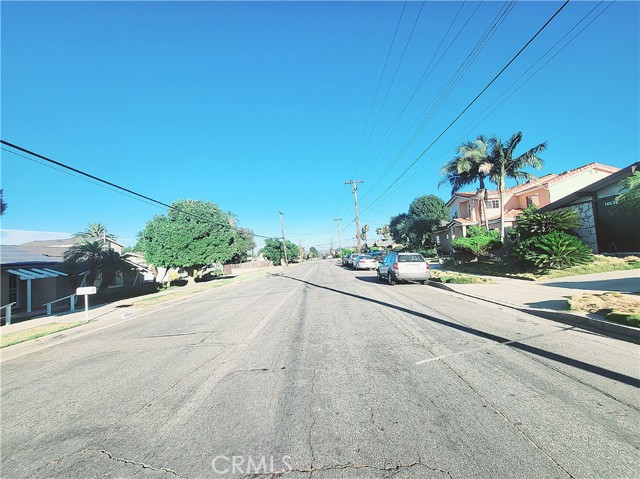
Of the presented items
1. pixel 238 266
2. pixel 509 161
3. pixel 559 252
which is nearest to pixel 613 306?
pixel 559 252

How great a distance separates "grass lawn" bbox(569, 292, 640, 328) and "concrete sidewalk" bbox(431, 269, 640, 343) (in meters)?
0.18

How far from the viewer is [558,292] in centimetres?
1055

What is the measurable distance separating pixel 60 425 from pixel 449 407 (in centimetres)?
424

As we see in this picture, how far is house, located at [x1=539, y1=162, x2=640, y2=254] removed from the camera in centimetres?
1680

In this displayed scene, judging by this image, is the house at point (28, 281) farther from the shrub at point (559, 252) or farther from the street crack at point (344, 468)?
the shrub at point (559, 252)

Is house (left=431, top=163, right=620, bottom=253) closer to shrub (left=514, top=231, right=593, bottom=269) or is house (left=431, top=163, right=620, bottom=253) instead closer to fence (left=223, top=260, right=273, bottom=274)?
shrub (left=514, top=231, right=593, bottom=269)

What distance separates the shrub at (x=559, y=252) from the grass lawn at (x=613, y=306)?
667 cm

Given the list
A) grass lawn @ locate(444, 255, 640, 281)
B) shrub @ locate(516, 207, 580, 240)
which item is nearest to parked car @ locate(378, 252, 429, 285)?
grass lawn @ locate(444, 255, 640, 281)

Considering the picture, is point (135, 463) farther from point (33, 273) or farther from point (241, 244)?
point (241, 244)

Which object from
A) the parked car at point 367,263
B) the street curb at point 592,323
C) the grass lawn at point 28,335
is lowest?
the grass lawn at point 28,335

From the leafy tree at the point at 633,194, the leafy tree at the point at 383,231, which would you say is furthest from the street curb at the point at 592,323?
the leafy tree at the point at 383,231

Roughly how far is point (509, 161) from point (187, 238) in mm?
27575

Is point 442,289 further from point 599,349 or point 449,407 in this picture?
point 449,407

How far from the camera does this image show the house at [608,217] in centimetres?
1680
